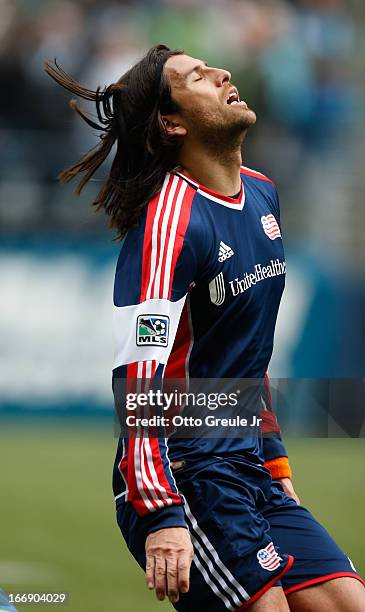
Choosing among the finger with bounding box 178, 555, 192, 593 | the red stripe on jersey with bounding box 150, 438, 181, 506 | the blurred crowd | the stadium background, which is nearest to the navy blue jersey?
the red stripe on jersey with bounding box 150, 438, 181, 506

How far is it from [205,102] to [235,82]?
5.53 m

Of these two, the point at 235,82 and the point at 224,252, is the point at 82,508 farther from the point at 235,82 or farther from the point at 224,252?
the point at 235,82

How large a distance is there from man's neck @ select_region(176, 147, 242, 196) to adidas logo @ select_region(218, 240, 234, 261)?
8.0 inches

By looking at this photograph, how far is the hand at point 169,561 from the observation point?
2725 mm

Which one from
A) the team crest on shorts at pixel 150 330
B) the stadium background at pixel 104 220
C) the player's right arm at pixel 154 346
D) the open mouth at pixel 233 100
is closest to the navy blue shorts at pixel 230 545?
the player's right arm at pixel 154 346

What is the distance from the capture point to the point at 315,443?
26.4 feet

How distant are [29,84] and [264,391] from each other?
5.75 meters

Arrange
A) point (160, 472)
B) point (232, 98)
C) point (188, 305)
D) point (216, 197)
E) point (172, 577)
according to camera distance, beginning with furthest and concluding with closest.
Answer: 1. point (232, 98)
2. point (216, 197)
3. point (188, 305)
4. point (160, 472)
5. point (172, 577)

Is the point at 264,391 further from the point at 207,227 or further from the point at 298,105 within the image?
the point at 298,105

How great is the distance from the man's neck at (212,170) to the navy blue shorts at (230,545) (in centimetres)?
76

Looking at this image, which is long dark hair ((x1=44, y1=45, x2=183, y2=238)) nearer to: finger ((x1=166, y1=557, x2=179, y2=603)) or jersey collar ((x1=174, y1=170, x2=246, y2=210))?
jersey collar ((x1=174, y1=170, x2=246, y2=210))

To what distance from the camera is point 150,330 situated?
2902mm

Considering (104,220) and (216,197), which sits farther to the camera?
(104,220)

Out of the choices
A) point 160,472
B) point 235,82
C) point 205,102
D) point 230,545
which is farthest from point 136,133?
point 235,82
